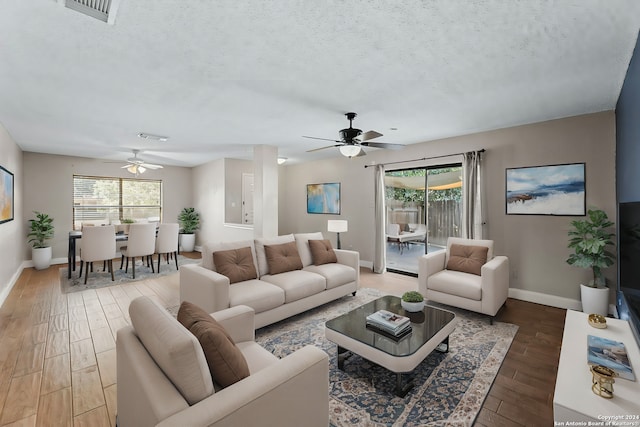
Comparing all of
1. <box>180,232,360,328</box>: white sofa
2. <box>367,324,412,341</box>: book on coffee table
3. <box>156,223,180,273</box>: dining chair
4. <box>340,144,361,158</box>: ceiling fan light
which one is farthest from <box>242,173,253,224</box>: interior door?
<box>367,324,412,341</box>: book on coffee table

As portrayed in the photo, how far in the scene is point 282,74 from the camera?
2545 mm

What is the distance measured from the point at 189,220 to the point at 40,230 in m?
2.93

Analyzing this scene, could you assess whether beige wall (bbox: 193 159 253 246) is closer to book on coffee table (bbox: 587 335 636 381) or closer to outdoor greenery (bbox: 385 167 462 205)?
outdoor greenery (bbox: 385 167 462 205)

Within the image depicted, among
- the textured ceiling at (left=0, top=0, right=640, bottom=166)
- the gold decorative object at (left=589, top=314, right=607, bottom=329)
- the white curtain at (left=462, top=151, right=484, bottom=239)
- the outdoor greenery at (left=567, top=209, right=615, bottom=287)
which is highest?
the textured ceiling at (left=0, top=0, right=640, bottom=166)

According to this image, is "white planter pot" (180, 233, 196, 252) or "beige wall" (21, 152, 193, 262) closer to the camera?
"beige wall" (21, 152, 193, 262)

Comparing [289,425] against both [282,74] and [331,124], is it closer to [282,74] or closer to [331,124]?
[282,74]

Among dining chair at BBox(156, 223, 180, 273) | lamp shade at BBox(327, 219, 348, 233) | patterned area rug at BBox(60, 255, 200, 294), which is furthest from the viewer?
dining chair at BBox(156, 223, 180, 273)

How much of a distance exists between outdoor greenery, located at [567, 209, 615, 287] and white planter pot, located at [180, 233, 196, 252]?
7.95 meters

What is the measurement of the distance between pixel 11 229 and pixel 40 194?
2020mm

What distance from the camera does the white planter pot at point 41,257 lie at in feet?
18.7

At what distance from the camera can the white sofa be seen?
276cm

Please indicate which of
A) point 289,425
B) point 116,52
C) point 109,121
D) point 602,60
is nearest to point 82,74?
point 116,52

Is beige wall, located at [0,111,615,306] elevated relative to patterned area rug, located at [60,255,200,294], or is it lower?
elevated

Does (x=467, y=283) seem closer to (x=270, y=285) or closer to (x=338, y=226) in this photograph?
(x=270, y=285)
